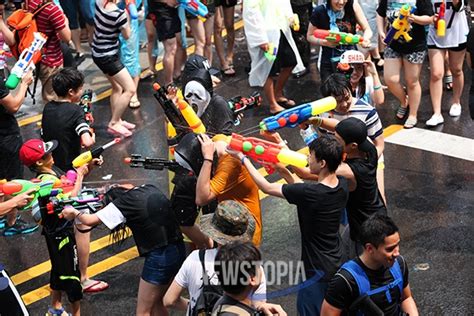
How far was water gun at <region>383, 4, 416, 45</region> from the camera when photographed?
9.39 m

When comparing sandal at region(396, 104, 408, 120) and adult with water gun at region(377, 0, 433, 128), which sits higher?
adult with water gun at region(377, 0, 433, 128)

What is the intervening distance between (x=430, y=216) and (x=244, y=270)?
12.7 feet

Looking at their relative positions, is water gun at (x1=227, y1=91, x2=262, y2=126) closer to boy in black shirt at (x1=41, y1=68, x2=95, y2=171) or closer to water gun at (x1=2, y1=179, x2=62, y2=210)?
boy in black shirt at (x1=41, y1=68, x2=95, y2=171)

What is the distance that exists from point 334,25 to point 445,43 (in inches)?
54.7

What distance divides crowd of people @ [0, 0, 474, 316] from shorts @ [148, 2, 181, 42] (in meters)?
0.01

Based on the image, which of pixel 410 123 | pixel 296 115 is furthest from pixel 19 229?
pixel 410 123

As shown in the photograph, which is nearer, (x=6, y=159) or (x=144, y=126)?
(x=6, y=159)

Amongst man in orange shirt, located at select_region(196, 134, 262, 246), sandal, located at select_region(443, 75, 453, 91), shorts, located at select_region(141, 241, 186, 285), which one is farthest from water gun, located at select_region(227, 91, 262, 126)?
sandal, located at select_region(443, 75, 453, 91)

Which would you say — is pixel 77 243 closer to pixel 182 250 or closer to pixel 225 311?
pixel 182 250

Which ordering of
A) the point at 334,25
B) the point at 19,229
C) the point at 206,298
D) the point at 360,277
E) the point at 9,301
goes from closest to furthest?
the point at 360,277, the point at 206,298, the point at 9,301, the point at 19,229, the point at 334,25

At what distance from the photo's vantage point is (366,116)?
7.08 meters

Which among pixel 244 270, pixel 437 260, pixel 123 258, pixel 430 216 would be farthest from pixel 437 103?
pixel 244 270

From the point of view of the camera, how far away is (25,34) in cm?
956

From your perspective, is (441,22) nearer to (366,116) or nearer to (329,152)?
(366,116)
